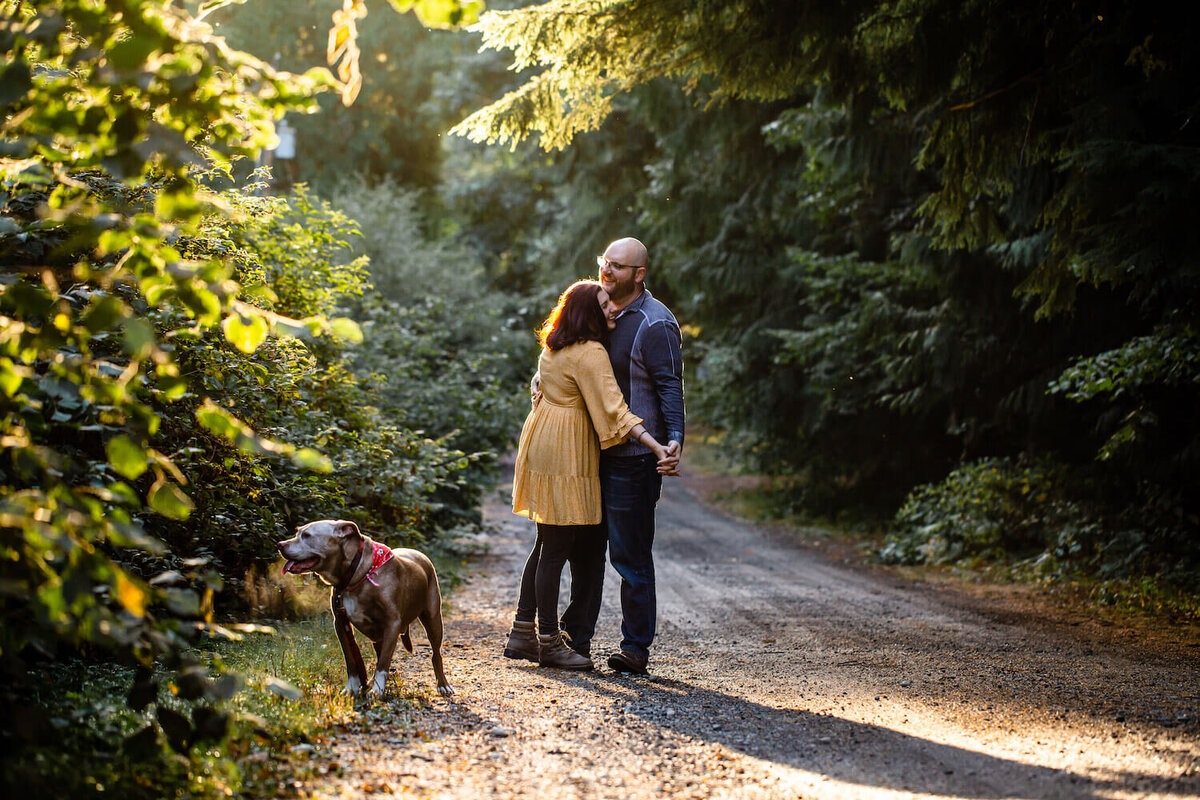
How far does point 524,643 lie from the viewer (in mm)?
5977

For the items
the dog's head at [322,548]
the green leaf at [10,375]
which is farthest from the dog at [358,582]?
the green leaf at [10,375]

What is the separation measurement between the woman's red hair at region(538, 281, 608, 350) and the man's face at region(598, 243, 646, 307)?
90 millimetres

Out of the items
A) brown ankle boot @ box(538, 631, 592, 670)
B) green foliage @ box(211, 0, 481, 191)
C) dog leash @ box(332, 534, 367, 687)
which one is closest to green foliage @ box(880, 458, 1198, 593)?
brown ankle boot @ box(538, 631, 592, 670)

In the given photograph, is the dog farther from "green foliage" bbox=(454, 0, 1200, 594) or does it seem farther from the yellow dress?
"green foliage" bbox=(454, 0, 1200, 594)

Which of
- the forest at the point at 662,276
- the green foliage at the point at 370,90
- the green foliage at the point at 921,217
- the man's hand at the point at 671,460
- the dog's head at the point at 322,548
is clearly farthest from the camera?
the green foliage at the point at 370,90

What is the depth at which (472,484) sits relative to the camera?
475 inches

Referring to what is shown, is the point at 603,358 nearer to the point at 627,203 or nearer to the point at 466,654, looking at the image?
the point at 466,654

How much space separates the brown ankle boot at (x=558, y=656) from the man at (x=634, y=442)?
0.12 meters

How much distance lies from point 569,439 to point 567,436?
20mm

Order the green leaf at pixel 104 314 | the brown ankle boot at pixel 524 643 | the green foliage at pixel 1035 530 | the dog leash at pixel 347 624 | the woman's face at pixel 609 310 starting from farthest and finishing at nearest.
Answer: the green foliage at pixel 1035 530, the brown ankle boot at pixel 524 643, the woman's face at pixel 609 310, the dog leash at pixel 347 624, the green leaf at pixel 104 314

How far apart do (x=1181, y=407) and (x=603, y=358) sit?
21.0 ft

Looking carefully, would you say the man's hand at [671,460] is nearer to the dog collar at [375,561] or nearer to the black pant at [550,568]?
the black pant at [550,568]

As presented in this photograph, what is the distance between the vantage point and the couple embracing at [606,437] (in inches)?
221

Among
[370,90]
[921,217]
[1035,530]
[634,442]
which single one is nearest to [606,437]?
[634,442]
